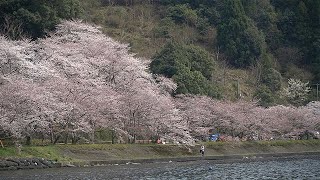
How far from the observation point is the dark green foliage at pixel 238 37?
76.8 m

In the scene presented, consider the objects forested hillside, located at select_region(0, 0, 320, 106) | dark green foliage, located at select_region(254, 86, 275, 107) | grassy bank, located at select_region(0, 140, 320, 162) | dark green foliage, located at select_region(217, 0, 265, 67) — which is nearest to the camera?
grassy bank, located at select_region(0, 140, 320, 162)

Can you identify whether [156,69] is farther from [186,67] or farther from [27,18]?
[27,18]

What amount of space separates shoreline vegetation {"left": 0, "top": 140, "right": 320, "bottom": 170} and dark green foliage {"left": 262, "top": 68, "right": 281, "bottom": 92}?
18571mm

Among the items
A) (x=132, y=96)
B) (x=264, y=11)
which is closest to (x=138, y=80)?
(x=132, y=96)

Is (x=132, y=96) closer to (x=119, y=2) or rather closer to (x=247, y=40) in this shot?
(x=247, y=40)

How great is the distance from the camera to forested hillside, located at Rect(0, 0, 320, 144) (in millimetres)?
35844

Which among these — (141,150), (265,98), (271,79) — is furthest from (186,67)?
(271,79)

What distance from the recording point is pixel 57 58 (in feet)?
136

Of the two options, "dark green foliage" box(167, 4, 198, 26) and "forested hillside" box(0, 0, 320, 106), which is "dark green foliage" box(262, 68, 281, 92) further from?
"dark green foliage" box(167, 4, 198, 26)

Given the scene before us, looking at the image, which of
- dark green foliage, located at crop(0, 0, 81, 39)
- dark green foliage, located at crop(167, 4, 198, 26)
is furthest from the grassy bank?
dark green foliage, located at crop(167, 4, 198, 26)

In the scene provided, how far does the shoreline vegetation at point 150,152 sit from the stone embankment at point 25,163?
5 centimetres

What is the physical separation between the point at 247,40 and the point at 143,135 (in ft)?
126

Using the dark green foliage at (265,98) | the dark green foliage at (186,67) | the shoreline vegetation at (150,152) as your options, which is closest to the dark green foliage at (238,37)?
the dark green foliage at (265,98)

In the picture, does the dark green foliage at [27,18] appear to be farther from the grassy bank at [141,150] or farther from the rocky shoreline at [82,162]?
the rocky shoreline at [82,162]
